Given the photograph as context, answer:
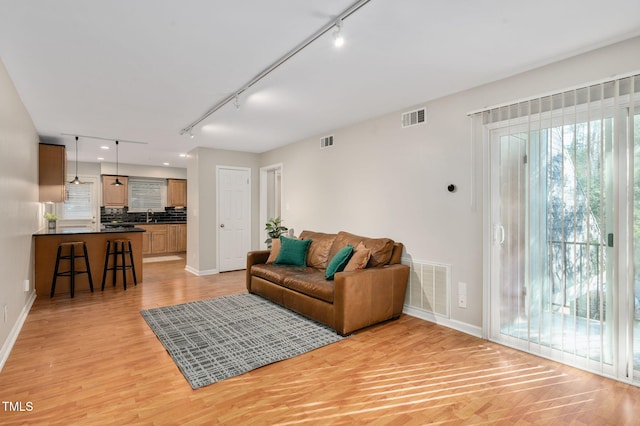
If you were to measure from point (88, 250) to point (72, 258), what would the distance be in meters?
0.44

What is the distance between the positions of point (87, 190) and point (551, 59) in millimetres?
9838

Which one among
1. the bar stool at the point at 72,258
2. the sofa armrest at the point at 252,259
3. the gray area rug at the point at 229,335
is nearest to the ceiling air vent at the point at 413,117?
the gray area rug at the point at 229,335

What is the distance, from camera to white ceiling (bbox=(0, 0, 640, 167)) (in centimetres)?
203

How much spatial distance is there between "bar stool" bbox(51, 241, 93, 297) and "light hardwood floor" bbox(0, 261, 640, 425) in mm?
1678

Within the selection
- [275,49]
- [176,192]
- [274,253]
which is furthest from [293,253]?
[176,192]

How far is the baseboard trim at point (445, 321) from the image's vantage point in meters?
3.26

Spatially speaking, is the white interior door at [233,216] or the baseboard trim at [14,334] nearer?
the baseboard trim at [14,334]

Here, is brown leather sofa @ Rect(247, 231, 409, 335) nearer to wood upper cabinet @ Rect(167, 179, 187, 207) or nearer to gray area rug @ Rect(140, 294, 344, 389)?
gray area rug @ Rect(140, 294, 344, 389)

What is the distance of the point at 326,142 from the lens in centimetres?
523

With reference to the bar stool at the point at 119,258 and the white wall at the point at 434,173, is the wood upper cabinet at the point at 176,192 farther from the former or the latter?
the white wall at the point at 434,173

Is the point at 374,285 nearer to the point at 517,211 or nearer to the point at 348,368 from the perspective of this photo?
the point at 348,368

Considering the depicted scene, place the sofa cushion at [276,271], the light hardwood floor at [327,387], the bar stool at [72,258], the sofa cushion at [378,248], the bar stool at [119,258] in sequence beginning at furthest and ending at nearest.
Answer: the bar stool at [119,258] → the bar stool at [72,258] → the sofa cushion at [276,271] → the sofa cushion at [378,248] → the light hardwood floor at [327,387]

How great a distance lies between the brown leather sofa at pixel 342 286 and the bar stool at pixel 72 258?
2.71m

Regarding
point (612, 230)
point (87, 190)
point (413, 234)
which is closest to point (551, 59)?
point (612, 230)
